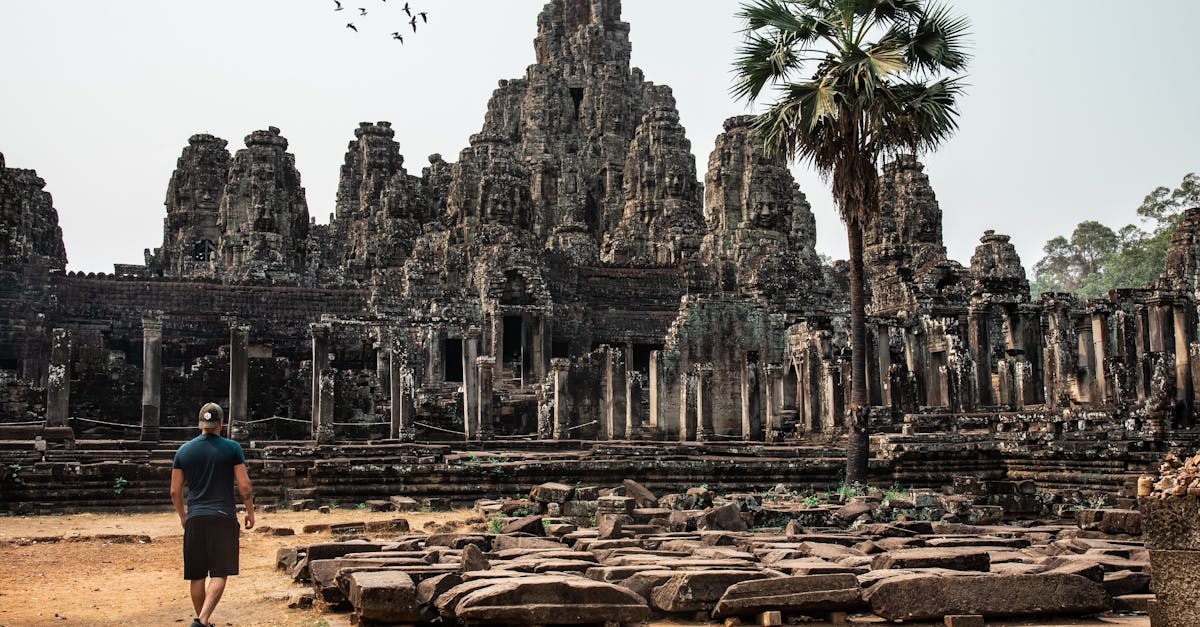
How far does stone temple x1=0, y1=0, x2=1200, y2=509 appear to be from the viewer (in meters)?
19.0

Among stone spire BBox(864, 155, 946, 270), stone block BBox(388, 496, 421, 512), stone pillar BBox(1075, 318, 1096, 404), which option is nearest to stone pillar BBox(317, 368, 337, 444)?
stone block BBox(388, 496, 421, 512)

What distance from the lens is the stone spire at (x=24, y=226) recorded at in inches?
1404

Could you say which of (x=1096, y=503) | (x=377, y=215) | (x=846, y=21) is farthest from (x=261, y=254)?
(x=1096, y=503)

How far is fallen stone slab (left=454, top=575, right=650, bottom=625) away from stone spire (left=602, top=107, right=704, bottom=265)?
42.6 metres

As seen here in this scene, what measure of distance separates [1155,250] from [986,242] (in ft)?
92.4

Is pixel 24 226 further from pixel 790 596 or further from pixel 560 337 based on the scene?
pixel 790 596

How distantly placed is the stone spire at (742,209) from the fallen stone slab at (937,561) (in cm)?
3254

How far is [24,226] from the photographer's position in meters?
37.6

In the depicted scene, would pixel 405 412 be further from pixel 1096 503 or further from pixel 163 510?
pixel 1096 503

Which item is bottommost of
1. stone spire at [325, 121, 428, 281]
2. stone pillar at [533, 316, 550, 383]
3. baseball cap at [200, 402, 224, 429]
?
baseball cap at [200, 402, 224, 429]

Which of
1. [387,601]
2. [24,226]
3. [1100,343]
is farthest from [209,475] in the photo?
[24,226]

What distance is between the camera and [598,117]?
5956 centimetres

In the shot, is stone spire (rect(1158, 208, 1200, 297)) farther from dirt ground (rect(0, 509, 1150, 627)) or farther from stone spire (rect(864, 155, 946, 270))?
dirt ground (rect(0, 509, 1150, 627))

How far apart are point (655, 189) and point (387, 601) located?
147 feet
